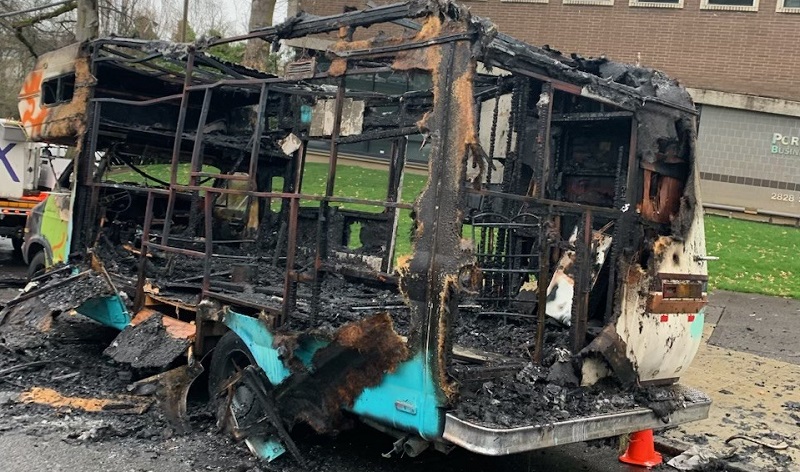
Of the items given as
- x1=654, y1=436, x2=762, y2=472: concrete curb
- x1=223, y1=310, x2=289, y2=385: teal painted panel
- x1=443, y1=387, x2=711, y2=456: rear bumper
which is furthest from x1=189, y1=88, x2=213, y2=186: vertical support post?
x1=654, y1=436, x2=762, y2=472: concrete curb

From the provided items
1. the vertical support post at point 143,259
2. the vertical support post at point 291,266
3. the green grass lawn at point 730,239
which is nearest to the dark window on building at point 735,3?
the green grass lawn at point 730,239

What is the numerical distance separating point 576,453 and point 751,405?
210 cm

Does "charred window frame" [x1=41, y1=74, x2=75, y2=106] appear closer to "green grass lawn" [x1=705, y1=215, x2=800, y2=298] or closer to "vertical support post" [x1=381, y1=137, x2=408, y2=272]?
"vertical support post" [x1=381, y1=137, x2=408, y2=272]

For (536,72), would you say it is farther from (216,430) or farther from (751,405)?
(751,405)

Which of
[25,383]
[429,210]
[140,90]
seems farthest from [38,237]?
[429,210]

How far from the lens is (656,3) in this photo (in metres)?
19.3

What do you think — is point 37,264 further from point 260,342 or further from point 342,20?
point 342,20

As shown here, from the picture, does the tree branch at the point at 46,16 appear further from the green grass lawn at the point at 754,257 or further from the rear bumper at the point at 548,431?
the rear bumper at the point at 548,431

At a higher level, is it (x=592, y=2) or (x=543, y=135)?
(x=592, y=2)

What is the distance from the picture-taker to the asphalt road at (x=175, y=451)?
15.0 ft

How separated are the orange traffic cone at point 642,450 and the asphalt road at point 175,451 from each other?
0.07 meters

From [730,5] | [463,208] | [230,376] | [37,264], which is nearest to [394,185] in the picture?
Result: [230,376]

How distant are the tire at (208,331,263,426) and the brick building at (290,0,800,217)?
625 inches

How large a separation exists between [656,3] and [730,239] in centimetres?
A: 787
